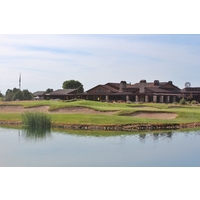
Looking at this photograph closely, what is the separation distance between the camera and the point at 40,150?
497 inches

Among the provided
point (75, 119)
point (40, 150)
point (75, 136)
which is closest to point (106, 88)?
point (75, 119)

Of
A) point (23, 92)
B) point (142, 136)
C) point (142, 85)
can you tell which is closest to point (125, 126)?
point (142, 136)

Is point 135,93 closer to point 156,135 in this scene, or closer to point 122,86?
point 122,86

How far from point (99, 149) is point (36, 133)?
5459 millimetres

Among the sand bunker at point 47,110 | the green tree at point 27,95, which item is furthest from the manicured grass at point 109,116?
the green tree at point 27,95

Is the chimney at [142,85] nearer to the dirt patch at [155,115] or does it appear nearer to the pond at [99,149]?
the dirt patch at [155,115]

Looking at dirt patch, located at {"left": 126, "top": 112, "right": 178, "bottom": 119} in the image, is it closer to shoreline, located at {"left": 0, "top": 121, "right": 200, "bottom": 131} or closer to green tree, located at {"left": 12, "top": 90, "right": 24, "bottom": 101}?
shoreline, located at {"left": 0, "top": 121, "right": 200, "bottom": 131}

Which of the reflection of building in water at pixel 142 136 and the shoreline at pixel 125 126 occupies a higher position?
the shoreline at pixel 125 126

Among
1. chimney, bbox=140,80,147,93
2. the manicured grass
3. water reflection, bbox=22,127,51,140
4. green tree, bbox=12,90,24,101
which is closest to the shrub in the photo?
water reflection, bbox=22,127,51,140

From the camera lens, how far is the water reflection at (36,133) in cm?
1592

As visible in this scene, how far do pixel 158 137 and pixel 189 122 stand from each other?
5.09 m

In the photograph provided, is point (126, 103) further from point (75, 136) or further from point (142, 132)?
point (75, 136)

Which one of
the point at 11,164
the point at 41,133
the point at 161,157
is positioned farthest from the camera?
the point at 41,133

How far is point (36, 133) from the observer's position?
1717cm
